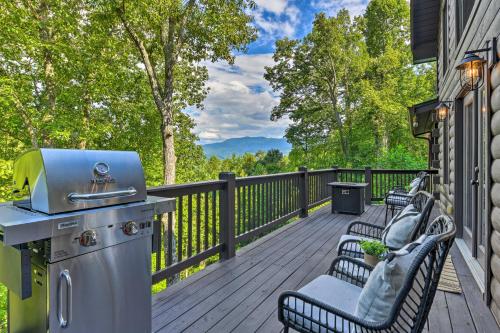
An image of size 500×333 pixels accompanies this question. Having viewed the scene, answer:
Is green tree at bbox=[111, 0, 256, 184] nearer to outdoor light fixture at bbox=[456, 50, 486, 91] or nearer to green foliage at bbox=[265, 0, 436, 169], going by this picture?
outdoor light fixture at bbox=[456, 50, 486, 91]

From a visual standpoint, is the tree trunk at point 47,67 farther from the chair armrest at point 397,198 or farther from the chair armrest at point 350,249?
the chair armrest at point 350,249

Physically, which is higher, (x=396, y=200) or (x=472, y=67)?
(x=472, y=67)

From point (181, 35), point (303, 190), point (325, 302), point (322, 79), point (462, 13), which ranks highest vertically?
point (322, 79)

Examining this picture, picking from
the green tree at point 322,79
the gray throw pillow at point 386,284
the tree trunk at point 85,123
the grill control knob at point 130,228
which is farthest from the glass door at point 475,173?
the green tree at point 322,79

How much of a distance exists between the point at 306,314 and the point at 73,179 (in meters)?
1.35

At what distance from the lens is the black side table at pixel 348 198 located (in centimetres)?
620

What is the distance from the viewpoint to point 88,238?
1446 mm

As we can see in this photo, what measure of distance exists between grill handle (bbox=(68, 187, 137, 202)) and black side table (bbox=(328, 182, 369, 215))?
531 centimetres

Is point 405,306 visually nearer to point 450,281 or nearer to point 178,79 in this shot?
point 450,281

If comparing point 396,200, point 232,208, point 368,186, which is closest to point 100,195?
point 232,208

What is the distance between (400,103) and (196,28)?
1302cm

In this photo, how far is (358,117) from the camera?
54.8 feet

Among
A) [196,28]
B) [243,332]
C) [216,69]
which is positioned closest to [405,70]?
[216,69]

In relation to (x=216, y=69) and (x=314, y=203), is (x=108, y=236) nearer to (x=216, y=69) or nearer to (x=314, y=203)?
(x=314, y=203)
